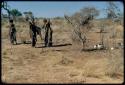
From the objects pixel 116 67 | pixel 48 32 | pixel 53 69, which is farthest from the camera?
pixel 48 32

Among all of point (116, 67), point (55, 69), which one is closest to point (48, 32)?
point (55, 69)

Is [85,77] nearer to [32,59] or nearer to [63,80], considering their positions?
[63,80]

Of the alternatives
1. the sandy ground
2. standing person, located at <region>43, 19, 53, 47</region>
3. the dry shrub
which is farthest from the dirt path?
standing person, located at <region>43, 19, 53, 47</region>

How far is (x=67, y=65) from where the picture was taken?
35.4ft

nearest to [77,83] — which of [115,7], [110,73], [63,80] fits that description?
[63,80]

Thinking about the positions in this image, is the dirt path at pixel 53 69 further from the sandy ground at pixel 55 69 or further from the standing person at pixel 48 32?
the standing person at pixel 48 32

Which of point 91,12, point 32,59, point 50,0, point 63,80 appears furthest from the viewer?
point 91,12

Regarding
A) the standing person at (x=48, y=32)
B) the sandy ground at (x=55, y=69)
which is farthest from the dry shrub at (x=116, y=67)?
the standing person at (x=48, y=32)

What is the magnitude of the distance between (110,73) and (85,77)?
2.10 feet

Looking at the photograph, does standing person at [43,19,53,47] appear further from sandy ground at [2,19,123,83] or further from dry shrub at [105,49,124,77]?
dry shrub at [105,49,124,77]

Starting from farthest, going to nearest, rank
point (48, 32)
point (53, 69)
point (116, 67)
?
point (48, 32), point (53, 69), point (116, 67)

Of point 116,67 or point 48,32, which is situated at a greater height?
point 48,32

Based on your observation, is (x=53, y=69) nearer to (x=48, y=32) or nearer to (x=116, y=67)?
(x=116, y=67)

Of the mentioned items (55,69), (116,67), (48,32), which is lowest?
(55,69)
